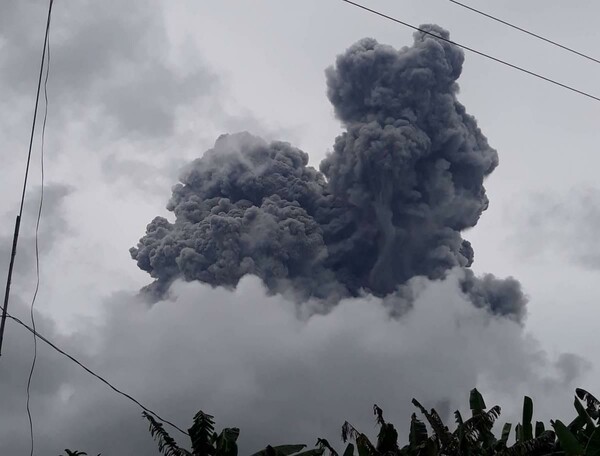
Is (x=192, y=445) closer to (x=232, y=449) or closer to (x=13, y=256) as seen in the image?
(x=232, y=449)

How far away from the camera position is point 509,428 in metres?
17.1

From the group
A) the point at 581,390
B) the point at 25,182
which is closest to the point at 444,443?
the point at 581,390

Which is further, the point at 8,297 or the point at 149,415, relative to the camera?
the point at 149,415

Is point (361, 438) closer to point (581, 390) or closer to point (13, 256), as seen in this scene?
point (581, 390)

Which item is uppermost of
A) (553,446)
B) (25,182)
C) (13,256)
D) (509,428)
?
(25,182)

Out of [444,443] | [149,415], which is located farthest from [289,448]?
[444,443]

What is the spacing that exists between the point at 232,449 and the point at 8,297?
475cm

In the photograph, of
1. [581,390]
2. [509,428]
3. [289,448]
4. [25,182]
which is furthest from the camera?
[509,428]

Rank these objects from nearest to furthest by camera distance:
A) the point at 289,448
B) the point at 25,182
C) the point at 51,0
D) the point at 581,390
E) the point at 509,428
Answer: the point at 51,0 < the point at 25,182 < the point at 289,448 < the point at 581,390 < the point at 509,428

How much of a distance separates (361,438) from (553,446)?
12.7 feet

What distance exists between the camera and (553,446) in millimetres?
14812

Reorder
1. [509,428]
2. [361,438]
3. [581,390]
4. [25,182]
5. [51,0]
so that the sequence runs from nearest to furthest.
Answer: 1. [51,0]
2. [25,182]
3. [361,438]
4. [581,390]
5. [509,428]

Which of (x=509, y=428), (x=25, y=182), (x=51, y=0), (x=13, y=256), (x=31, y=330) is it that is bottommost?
(x=509, y=428)

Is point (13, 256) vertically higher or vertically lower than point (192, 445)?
higher
